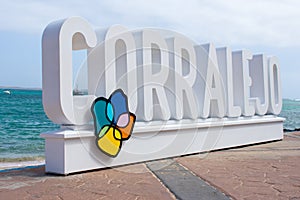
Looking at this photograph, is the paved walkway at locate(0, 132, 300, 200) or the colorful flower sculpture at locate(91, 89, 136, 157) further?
the colorful flower sculpture at locate(91, 89, 136, 157)

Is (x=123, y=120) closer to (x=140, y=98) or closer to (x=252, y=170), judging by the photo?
(x=140, y=98)

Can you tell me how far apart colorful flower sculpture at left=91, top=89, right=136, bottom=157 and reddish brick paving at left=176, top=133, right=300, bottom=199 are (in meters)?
1.39

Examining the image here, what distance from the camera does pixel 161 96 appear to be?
8484mm

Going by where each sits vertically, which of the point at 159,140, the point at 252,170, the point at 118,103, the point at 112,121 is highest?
the point at 118,103

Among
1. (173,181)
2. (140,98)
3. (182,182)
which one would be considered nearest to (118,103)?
(140,98)

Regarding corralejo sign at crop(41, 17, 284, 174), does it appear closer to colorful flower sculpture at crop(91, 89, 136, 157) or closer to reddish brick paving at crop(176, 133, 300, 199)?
colorful flower sculpture at crop(91, 89, 136, 157)

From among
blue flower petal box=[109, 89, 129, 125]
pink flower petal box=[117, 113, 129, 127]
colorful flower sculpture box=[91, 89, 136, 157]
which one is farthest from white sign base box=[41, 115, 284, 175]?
blue flower petal box=[109, 89, 129, 125]

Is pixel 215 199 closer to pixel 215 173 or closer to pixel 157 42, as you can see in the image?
pixel 215 173

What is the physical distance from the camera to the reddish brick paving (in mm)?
5473

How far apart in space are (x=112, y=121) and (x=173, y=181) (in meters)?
1.74

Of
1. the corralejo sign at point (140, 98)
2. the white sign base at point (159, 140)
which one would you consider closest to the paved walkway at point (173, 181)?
the white sign base at point (159, 140)

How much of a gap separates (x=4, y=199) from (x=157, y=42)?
4.65 meters

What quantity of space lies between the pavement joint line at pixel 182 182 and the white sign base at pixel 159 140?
508mm

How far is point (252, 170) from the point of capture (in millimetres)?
7184
